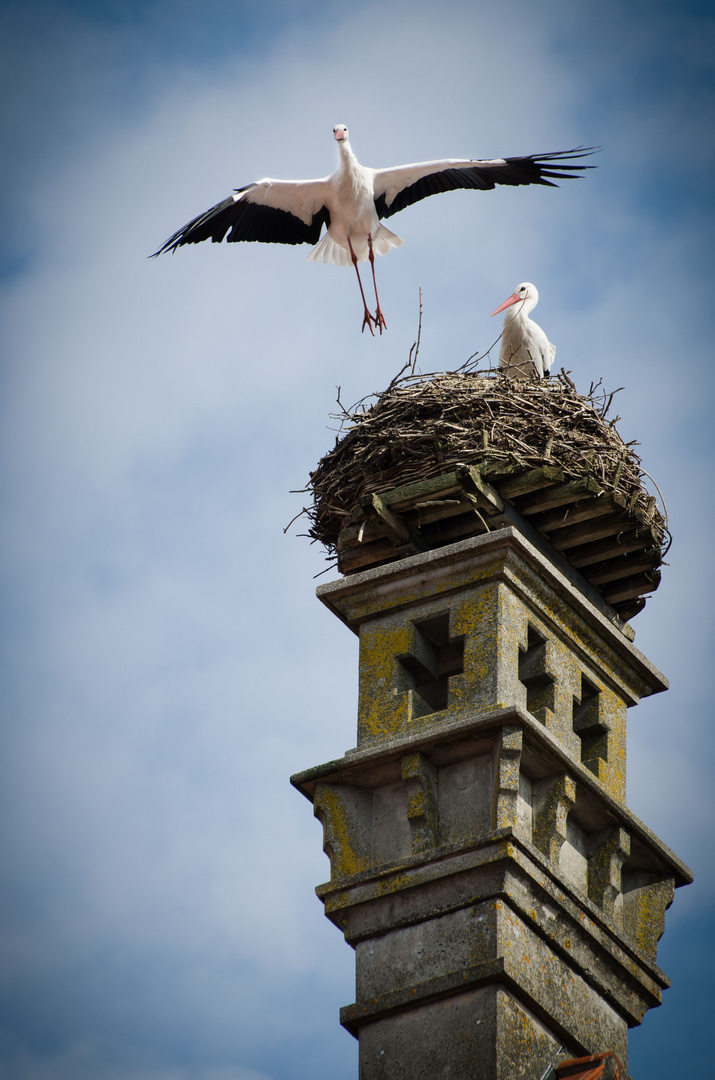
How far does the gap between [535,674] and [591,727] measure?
25.2 inches

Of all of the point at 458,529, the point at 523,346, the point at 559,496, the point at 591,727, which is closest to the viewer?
the point at 591,727

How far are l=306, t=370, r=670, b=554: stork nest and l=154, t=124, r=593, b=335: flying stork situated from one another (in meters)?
3.03

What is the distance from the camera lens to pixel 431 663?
11.0m

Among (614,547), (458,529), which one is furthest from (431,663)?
(614,547)

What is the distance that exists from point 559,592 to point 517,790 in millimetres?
1777

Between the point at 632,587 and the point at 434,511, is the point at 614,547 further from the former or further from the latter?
the point at 434,511

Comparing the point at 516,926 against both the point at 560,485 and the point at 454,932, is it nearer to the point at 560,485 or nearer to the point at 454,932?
the point at 454,932

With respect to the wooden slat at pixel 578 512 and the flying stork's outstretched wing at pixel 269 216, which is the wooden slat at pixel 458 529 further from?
the flying stork's outstretched wing at pixel 269 216

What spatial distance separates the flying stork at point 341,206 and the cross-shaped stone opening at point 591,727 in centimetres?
522

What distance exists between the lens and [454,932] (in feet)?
31.0

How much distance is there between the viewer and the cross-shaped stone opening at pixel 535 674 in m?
10.8

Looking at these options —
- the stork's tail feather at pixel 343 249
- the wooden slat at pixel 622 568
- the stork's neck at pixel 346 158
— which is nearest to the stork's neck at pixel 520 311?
the stork's tail feather at pixel 343 249

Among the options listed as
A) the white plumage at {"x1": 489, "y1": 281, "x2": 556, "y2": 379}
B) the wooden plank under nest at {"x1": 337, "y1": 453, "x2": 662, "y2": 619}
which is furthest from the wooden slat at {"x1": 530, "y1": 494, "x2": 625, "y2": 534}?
the white plumage at {"x1": 489, "y1": 281, "x2": 556, "y2": 379}

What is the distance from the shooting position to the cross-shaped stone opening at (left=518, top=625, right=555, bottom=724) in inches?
425
